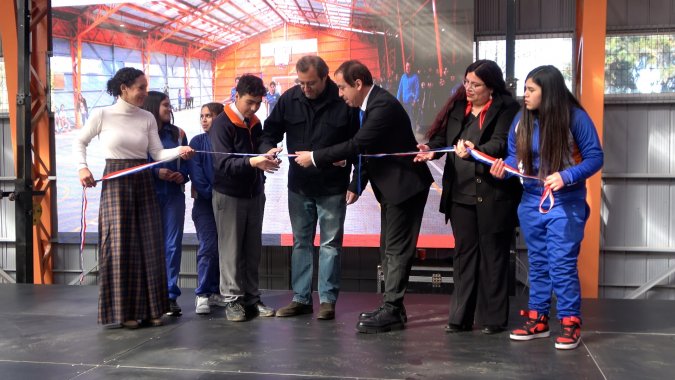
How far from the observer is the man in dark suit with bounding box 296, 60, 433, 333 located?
331 cm

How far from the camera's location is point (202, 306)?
3.87m

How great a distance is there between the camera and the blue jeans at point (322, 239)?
360 centimetres

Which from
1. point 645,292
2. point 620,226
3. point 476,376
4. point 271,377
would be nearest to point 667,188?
point 620,226

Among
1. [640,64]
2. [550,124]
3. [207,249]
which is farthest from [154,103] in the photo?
[640,64]

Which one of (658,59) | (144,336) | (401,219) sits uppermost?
(658,59)

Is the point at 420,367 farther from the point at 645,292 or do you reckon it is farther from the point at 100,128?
the point at 645,292

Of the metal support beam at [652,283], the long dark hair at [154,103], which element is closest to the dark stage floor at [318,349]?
the long dark hair at [154,103]

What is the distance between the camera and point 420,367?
2.71 m

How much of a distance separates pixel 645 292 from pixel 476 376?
4.40 m

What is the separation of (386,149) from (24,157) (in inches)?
161

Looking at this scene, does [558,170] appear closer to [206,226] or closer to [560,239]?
[560,239]

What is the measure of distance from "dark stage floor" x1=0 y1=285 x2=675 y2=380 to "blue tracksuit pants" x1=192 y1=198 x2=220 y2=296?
0.19 m

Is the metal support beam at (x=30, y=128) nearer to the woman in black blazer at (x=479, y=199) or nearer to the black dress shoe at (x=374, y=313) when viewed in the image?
the black dress shoe at (x=374, y=313)

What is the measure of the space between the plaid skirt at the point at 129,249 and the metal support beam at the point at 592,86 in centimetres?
415
